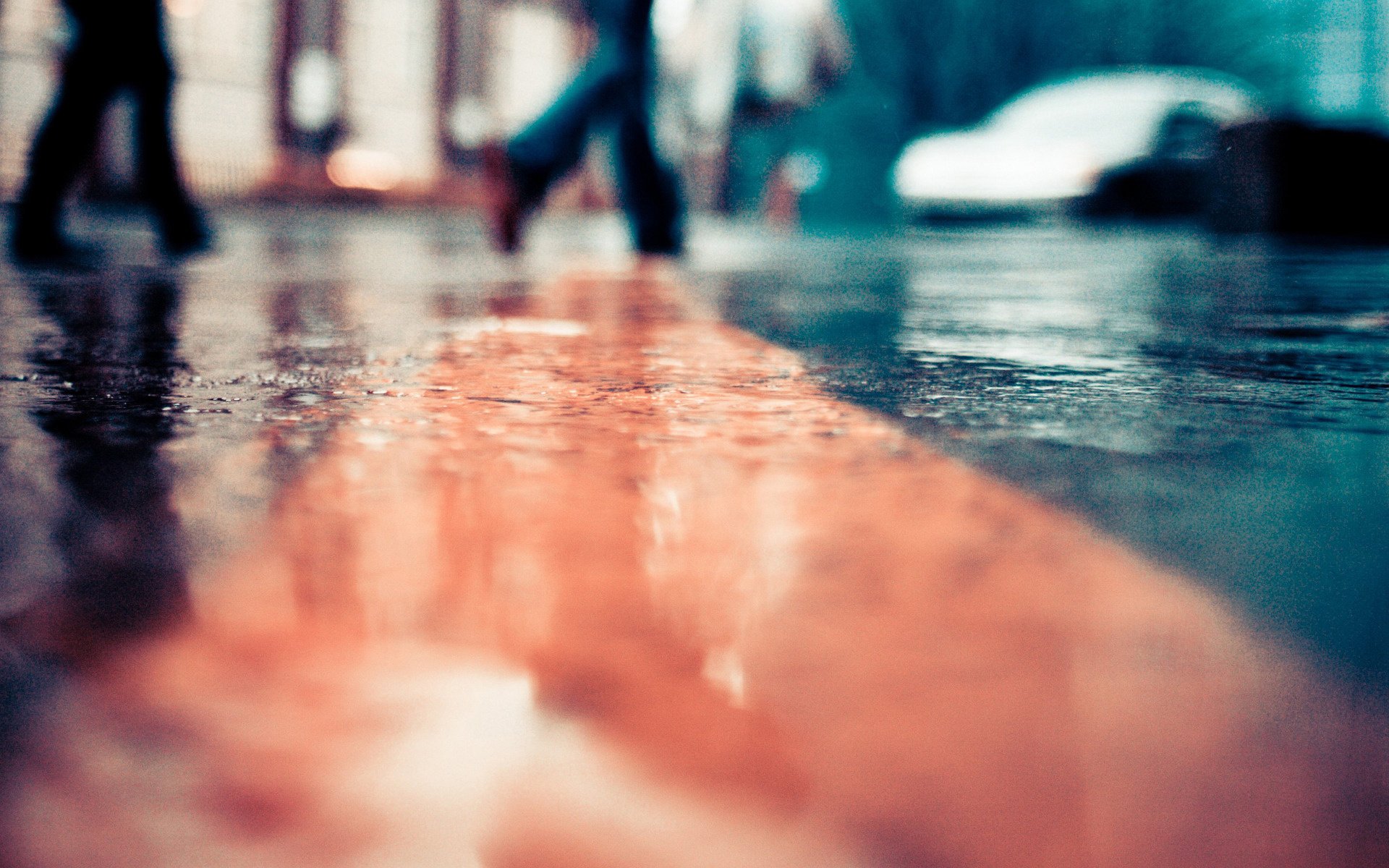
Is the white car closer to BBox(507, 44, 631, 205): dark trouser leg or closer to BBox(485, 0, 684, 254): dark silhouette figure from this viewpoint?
BBox(485, 0, 684, 254): dark silhouette figure

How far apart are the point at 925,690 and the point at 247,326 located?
1.08 meters

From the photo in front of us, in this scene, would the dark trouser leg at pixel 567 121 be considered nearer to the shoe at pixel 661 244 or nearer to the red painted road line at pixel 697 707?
the shoe at pixel 661 244

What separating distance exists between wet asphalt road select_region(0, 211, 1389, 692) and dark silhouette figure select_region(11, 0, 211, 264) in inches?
15.1

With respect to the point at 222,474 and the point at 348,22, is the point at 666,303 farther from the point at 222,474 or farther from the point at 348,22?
Result: the point at 348,22

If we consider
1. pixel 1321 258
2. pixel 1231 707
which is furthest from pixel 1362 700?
pixel 1321 258

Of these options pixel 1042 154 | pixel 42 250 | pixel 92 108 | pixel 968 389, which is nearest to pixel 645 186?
pixel 92 108

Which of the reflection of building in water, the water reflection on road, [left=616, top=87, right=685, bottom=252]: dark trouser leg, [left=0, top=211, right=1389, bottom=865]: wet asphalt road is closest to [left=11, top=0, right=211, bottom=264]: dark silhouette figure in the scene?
[left=616, top=87, right=685, bottom=252]: dark trouser leg

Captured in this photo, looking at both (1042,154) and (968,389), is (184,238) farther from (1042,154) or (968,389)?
(1042,154)

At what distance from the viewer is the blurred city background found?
6980mm

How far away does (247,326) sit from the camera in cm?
124

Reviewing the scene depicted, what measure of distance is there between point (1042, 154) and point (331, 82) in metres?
5.04

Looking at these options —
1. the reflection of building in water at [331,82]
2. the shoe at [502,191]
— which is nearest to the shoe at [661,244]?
the shoe at [502,191]

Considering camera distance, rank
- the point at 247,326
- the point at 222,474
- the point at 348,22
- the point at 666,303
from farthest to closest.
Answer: the point at 348,22
the point at 666,303
the point at 247,326
the point at 222,474

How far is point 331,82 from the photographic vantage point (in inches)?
351
